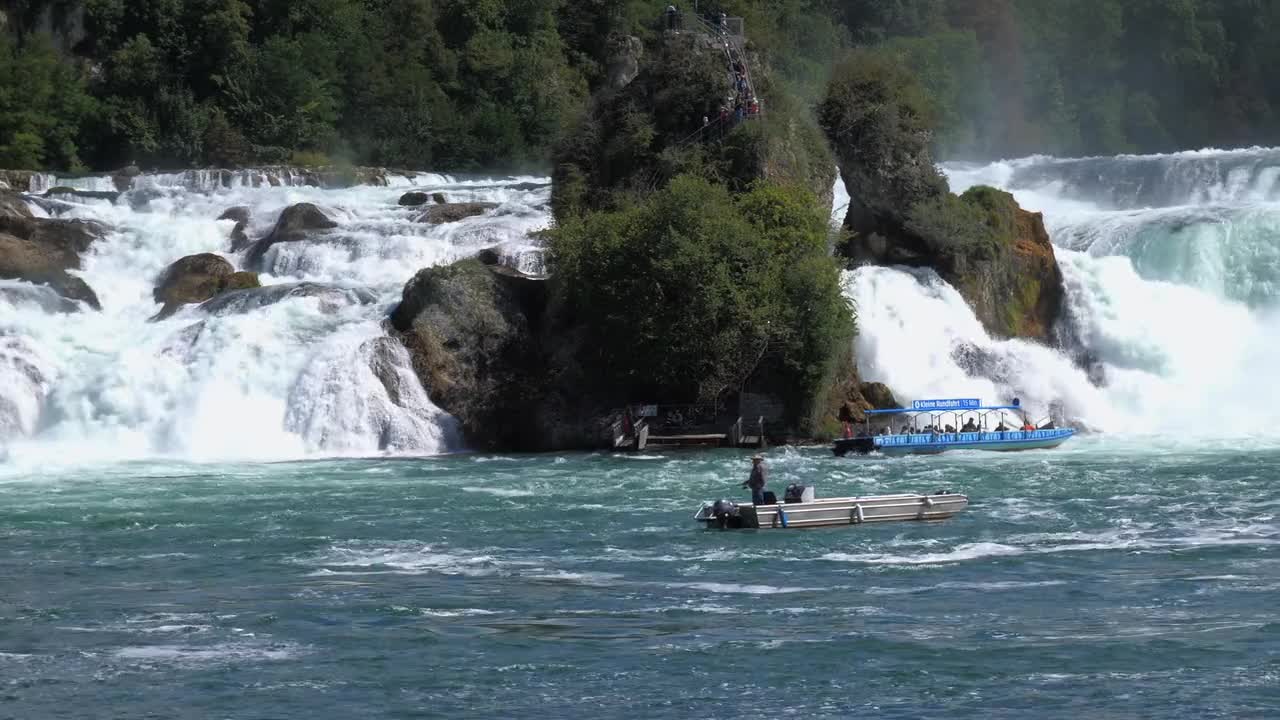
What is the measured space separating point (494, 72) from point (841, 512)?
225 feet

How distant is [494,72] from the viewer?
102 metres

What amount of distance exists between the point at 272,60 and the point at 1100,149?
5477 centimetres

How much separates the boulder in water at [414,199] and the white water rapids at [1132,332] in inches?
705

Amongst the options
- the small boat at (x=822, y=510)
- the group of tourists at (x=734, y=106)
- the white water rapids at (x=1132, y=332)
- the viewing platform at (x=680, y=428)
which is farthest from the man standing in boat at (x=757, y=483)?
the group of tourists at (x=734, y=106)

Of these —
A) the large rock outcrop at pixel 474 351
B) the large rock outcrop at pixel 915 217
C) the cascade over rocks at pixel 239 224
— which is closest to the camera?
the large rock outcrop at pixel 474 351

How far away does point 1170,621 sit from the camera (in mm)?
27172

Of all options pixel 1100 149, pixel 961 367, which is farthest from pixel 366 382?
pixel 1100 149

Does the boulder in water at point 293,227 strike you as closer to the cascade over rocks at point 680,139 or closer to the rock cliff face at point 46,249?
the rock cliff face at point 46,249

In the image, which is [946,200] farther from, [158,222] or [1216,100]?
[1216,100]

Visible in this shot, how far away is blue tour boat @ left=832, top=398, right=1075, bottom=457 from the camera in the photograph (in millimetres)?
49094

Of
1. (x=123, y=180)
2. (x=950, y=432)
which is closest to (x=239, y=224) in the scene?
(x=123, y=180)

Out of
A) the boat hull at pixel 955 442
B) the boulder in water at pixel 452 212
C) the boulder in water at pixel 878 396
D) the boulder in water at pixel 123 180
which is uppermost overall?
the boulder in water at pixel 123 180

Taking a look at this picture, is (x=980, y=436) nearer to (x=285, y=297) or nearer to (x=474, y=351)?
A: (x=474, y=351)

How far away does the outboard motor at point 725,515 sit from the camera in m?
36.1
